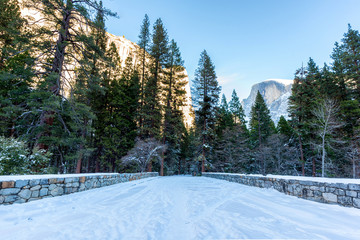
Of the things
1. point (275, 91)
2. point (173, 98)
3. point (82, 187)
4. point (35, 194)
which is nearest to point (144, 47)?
point (173, 98)

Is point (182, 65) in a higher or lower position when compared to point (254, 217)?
higher

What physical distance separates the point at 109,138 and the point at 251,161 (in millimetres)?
19487

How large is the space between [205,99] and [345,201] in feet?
48.8

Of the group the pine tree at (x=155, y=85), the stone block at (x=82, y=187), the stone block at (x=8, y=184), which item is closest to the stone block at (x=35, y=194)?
the stone block at (x=8, y=184)

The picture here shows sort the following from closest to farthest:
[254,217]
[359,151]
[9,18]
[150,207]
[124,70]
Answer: [254,217] → [150,207] → [9,18] → [359,151] → [124,70]

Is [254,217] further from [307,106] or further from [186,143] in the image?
[186,143]

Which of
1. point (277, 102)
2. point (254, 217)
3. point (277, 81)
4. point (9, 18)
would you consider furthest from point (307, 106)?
point (277, 81)

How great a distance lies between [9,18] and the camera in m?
10.5

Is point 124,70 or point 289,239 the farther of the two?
point 124,70

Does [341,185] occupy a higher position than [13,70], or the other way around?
[13,70]

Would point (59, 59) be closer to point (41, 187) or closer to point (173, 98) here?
point (41, 187)

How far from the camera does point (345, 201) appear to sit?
9.78ft

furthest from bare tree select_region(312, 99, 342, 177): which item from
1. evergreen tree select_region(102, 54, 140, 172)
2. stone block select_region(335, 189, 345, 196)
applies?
evergreen tree select_region(102, 54, 140, 172)

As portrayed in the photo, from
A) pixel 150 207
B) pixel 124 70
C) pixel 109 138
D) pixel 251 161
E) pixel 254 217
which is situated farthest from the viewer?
pixel 251 161
